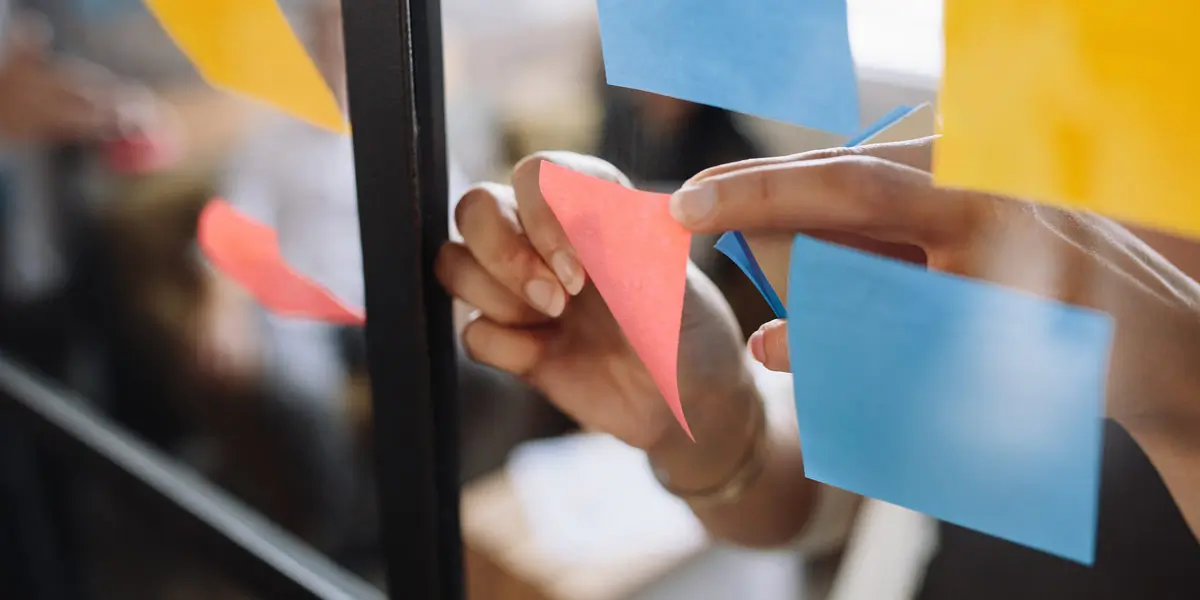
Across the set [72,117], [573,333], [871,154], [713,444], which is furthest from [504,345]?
[72,117]

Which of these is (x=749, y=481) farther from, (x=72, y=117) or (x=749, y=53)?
(x=72, y=117)

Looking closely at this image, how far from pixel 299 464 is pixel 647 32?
2.05 ft

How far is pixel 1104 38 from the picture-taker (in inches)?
10.9

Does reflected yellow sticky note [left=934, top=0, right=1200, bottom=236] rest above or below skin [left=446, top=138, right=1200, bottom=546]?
above

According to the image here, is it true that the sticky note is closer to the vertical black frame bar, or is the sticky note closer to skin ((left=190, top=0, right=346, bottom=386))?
the vertical black frame bar

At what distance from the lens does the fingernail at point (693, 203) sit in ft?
1.24

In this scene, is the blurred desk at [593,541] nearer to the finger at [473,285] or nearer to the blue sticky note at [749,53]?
the finger at [473,285]

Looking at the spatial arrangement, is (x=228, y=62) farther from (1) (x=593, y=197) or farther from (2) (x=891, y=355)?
(2) (x=891, y=355)

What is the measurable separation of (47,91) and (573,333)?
0.72 meters

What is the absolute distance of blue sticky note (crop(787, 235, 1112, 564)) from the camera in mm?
314

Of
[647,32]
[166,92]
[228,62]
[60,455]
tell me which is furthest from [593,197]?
[60,455]

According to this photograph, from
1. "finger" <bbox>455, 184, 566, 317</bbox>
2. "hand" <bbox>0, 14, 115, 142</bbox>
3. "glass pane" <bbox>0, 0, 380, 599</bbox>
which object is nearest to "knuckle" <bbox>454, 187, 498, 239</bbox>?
"finger" <bbox>455, 184, 566, 317</bbox>

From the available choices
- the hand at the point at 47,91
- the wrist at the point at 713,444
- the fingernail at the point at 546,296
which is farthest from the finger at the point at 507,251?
the hand at the point at 47,91

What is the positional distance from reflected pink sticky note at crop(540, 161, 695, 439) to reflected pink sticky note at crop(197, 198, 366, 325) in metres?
0.24
